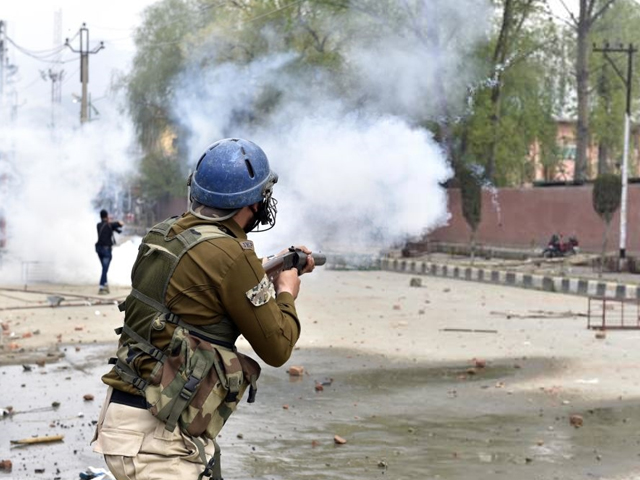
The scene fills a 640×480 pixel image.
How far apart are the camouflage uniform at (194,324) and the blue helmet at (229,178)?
126 mm

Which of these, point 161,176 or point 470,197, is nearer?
point 470,197

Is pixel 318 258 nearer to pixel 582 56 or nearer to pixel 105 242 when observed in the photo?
pixel 105 242

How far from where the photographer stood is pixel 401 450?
262 inches

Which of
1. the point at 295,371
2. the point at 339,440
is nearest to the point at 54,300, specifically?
the point at 295,371

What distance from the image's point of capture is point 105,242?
17969 mm

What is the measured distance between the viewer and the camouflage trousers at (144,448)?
9.61ft

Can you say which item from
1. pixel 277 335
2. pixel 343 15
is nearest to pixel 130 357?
pixel 277 335

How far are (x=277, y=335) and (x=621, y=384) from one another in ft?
21.9

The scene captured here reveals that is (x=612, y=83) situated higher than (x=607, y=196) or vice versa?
(x=612, y=83)

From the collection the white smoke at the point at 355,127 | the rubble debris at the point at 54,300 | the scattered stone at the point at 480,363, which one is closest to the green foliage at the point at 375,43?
the white smoke at the point at 355,127

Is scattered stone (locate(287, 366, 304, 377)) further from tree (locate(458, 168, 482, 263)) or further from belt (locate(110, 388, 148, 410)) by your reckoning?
tree (locate(458, 168, 482, 263))

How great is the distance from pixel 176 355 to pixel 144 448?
284 millimetres

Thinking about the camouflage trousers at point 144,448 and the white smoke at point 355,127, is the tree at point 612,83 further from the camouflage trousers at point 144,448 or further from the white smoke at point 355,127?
the camouflage trousers at point 144,448

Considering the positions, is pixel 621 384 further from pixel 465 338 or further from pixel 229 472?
pixel 229 472
